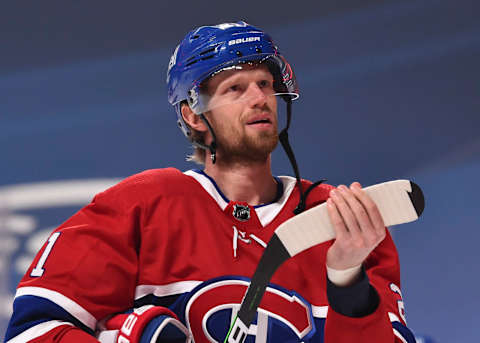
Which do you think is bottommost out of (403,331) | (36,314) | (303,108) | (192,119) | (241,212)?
(403,331)

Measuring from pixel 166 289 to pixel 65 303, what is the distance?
0.78ft

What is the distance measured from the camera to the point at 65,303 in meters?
1.42

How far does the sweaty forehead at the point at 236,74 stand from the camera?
71.3 inches

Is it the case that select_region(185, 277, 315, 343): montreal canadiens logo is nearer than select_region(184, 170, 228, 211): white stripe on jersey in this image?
Yes

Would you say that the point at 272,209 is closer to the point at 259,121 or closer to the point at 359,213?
the point at 259,121

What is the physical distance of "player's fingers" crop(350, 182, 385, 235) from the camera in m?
1.19

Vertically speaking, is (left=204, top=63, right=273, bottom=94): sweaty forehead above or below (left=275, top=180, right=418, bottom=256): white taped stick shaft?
above

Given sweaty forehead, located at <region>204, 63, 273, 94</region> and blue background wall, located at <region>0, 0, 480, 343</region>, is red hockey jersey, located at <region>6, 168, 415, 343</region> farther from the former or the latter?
blue background wall, located at <region>0, 0, 480, 343</region>

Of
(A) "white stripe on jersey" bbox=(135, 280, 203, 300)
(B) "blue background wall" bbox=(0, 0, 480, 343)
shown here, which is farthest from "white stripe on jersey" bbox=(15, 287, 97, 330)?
(B) "blue background wall" bbox=(0, 0, 480, 343)

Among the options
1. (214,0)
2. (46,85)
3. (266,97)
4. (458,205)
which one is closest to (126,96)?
(46,85)

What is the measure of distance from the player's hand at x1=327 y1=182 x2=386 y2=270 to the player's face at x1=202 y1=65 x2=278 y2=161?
22.4 inches

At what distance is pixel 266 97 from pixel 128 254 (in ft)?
1.88

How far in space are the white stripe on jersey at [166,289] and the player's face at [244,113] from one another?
0.42 meters

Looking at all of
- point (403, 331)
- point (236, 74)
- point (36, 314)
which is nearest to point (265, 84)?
point (236, 74)
